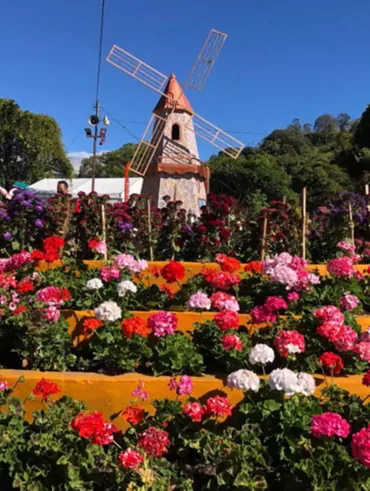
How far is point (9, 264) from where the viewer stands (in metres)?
3.77

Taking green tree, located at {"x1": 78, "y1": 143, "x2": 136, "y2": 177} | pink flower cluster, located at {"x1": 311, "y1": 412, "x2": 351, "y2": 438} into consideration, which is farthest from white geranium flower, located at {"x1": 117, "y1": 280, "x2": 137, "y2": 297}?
green tree, located at {"x1": 78, "y1": 143, "x2": 136, "y2": 177}

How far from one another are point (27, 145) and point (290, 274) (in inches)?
896

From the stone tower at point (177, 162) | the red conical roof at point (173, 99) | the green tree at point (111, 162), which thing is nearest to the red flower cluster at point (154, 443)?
the stone tower at point (177, 162)

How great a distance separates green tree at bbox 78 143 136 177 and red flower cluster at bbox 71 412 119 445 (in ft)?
185

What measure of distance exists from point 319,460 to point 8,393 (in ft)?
5.43

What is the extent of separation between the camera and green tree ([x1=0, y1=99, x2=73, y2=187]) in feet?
76.1

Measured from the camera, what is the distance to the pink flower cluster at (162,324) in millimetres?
2809

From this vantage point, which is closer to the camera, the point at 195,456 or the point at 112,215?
the point at 195,456

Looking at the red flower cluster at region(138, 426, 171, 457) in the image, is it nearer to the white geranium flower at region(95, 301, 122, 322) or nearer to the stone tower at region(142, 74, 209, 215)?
the white geranium flower at region(95, 301, 122, 322)

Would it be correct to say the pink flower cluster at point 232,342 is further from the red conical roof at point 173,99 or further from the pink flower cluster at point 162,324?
the red conical roof at point 173,99

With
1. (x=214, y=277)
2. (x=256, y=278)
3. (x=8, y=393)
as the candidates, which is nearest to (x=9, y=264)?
(x=8, y=393)

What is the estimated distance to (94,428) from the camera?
6.50 ft

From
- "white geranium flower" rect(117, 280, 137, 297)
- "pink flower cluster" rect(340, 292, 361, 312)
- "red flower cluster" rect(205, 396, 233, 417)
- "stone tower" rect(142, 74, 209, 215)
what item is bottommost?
"red flower cluster" rect(205, 396, 233, 417)

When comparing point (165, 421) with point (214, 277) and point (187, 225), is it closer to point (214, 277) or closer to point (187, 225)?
point (214, 277)
